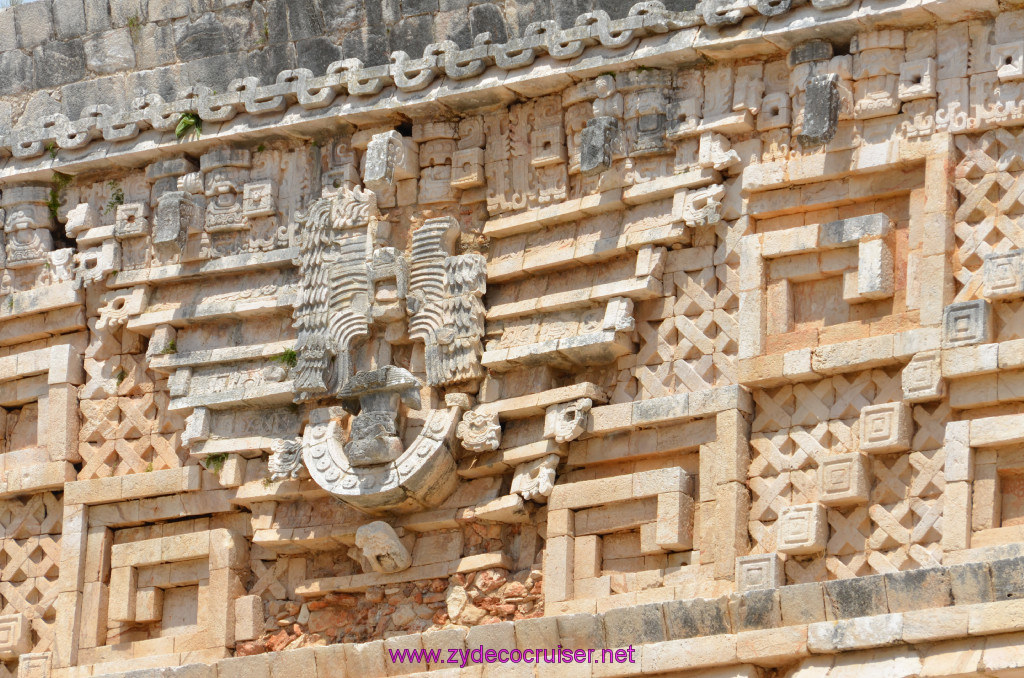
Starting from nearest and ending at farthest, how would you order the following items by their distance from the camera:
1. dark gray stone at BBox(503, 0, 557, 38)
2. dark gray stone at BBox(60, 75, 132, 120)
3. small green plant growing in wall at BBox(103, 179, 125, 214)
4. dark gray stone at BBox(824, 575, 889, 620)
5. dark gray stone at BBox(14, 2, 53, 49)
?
dark gray stone at BBox(824, 575, 889, 620), dark gray stone at BBox(503, 0, 557, 38), small green plant growing in wall at BBox(103, 179, 125, 214), dark gray stone at BBox(60, 75, 132, 120), dark gray stone at BBox(14, 2, 53, 49)

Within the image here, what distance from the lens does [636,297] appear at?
15523 mm

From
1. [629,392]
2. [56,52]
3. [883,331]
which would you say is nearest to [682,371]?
[629,392]

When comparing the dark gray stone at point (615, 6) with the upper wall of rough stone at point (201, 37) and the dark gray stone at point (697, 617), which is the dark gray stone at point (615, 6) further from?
the dark gray stone at point (697, 617)

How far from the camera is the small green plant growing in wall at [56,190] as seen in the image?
1795 cm

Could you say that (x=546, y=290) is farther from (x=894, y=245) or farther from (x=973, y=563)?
(x=973, y=563)

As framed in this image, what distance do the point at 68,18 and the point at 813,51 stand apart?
6282mm

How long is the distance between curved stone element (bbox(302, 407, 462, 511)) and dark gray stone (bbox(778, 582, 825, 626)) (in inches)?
110

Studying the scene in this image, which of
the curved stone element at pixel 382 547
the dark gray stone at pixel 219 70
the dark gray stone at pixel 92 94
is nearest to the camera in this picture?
the curved stone element at pixel 382 547

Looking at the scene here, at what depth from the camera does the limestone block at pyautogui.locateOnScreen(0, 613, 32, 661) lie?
17.1 meters

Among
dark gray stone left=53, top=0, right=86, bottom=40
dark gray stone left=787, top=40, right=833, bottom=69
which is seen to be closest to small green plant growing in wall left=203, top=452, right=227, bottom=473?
dark gray stone left=53, top=0, right=86, bottom=40

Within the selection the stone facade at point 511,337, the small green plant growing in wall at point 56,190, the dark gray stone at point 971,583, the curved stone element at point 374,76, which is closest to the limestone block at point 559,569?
the stone facade at point 511,337

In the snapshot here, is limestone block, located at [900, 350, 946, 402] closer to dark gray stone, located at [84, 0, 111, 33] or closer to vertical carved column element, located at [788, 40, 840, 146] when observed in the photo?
vertical carved column element, located at [788, 40, 840, 146]

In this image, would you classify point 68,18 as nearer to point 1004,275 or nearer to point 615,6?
point 615,6

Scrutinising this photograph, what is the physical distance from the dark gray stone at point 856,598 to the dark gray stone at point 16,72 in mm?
8024
